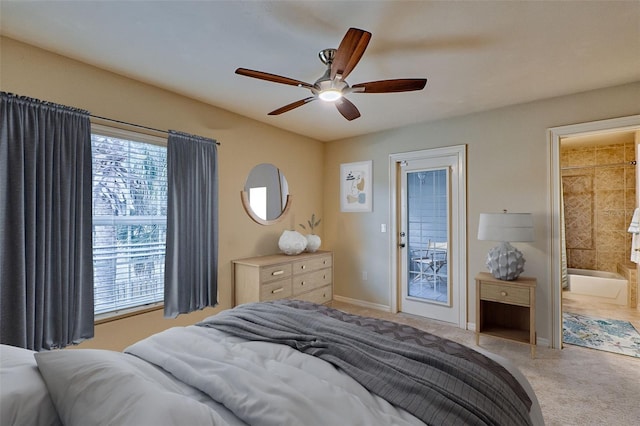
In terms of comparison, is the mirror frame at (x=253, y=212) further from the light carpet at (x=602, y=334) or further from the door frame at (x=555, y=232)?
the light carpet at (x=602, y=334)

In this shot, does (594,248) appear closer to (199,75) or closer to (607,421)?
(607,421)

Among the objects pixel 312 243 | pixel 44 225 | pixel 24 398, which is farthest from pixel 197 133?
pixel 24 398

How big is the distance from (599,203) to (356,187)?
14.0 feet

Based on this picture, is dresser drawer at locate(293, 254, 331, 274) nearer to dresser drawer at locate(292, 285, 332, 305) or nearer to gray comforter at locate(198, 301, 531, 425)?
dresser drawer at locate(292, 285, 332, 305)

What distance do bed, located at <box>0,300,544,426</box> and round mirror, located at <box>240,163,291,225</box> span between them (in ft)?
6.98

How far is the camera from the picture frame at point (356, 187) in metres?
4.41

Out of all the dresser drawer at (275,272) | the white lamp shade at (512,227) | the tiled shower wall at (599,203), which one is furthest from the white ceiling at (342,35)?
the tiled shower wall at (599,203)

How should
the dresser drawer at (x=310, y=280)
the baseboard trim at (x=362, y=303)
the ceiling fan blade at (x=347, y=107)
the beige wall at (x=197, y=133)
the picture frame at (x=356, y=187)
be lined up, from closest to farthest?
the beige wall at (x=197, y=133) → the ceiling fan blade at (x=347, y=107) → the dresser drawer at (x=310, y=280) → the baseboard trim at (x=362, y=303) → the picture frame at (x=356, y=187)

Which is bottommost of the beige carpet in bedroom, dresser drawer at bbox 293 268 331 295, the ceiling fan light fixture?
the beige carpet in bedroom

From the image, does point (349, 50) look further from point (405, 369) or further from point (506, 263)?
point (506, 263)

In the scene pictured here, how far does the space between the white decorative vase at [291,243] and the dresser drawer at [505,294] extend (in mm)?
2040

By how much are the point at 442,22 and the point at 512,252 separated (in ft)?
7.40

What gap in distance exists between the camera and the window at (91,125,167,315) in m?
2.47

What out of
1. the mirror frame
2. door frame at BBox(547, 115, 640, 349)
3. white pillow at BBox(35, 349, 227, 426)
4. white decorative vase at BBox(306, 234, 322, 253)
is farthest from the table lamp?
white pillow at BBox(35, 349, 227, 426)
